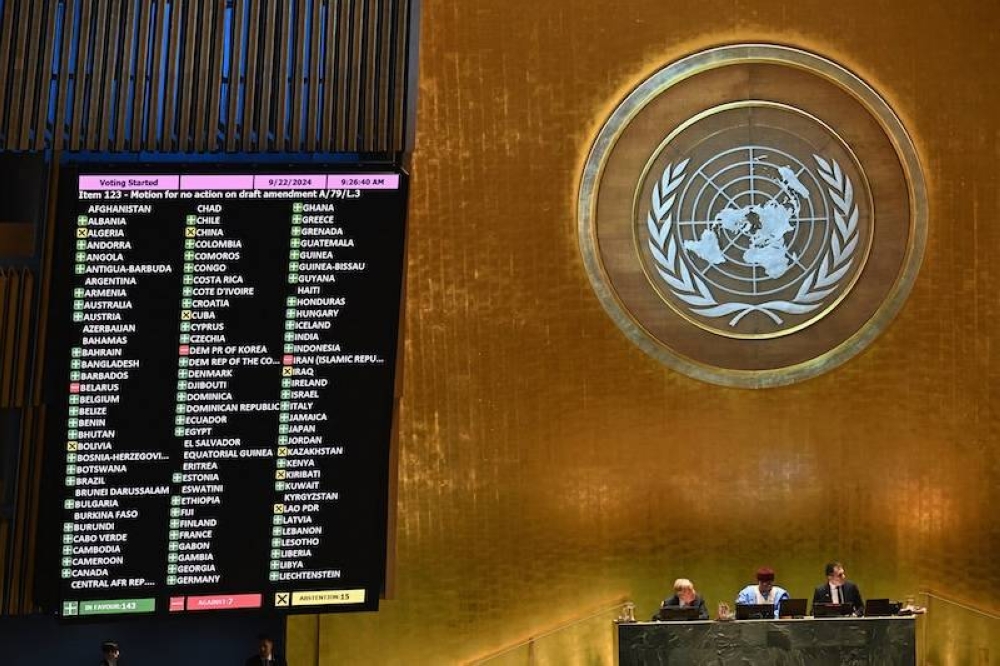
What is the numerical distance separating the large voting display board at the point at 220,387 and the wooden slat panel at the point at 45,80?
0.45 metres

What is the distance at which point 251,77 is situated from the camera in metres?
7.35

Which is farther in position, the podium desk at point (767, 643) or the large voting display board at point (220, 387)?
the large voting display board at point (220, 387)

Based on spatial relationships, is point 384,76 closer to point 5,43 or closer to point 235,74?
point 235,74

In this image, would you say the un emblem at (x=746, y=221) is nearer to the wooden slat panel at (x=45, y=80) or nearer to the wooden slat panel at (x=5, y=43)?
the wooden slat panel at (x=45, y=80)

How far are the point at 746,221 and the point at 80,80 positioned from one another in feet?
13.3

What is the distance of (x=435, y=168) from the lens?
7.61 m

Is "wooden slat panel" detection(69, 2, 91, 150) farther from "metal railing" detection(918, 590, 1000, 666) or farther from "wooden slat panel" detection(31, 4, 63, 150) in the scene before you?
"metal railing" detection(918, 590, 1000, 666)

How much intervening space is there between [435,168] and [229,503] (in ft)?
7.71

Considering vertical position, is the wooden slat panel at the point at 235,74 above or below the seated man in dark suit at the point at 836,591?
above

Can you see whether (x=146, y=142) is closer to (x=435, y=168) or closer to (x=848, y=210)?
(x=435, y=168)

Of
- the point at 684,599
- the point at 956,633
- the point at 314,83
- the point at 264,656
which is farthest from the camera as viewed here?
the point at 956,633

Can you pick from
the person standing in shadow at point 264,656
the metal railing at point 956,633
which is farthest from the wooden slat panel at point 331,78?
the metal railing at point 956,633

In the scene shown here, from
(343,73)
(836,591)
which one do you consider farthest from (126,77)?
(836,591)

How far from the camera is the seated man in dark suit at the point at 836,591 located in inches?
284
